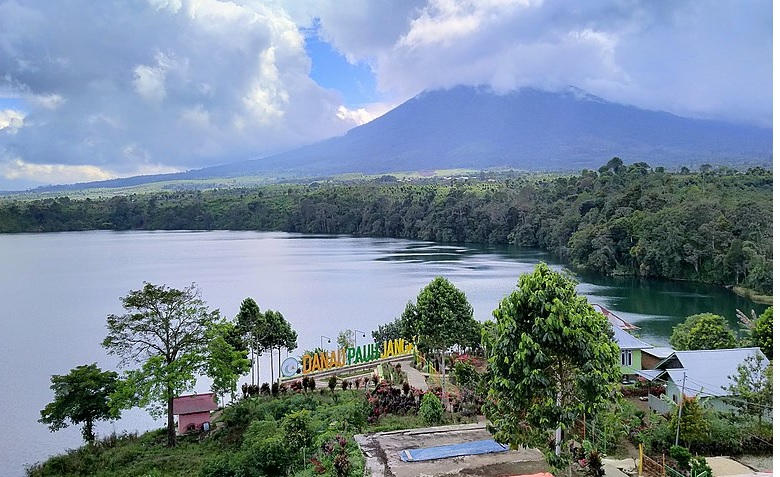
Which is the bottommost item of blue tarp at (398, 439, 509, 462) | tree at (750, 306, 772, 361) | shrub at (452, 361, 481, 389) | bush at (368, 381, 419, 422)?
bush at (368, 381, 419, 422)

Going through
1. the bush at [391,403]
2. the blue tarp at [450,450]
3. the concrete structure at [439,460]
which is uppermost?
the blue tarp at [450,450]

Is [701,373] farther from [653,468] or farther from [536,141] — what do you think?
[536,141]

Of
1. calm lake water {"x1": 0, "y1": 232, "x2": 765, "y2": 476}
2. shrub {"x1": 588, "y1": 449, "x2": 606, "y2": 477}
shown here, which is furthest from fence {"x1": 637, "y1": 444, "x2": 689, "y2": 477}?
calm lake water {"x1": 0, "y1": 232, "x2": 765, "y2": 476}

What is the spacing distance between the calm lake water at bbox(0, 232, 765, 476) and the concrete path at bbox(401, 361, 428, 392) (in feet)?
8.84

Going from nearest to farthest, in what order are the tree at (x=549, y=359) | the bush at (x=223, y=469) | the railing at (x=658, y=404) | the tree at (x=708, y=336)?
the tree at (x=549, y=359)
the bush at (x=223, y=469)
the railing at (x=658, y=404)
the tree at (x=708, y=336)

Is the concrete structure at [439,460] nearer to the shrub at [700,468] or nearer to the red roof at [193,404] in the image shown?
the shrub at [700,468]

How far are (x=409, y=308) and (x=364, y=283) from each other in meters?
11.8

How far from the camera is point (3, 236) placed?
4644cm

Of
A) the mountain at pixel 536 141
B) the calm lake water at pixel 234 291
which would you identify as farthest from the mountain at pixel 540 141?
the calm lake water at pixel 234 291

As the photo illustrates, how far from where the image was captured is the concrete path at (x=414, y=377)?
375 inches

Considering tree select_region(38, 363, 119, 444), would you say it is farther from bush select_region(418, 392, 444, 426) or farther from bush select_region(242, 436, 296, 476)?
bush select_region(418, 392, 444, 426)

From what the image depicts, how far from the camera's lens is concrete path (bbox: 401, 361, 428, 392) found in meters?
9.53

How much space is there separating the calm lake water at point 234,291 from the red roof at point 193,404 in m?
1.21

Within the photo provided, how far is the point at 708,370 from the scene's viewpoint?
25.8 ft
